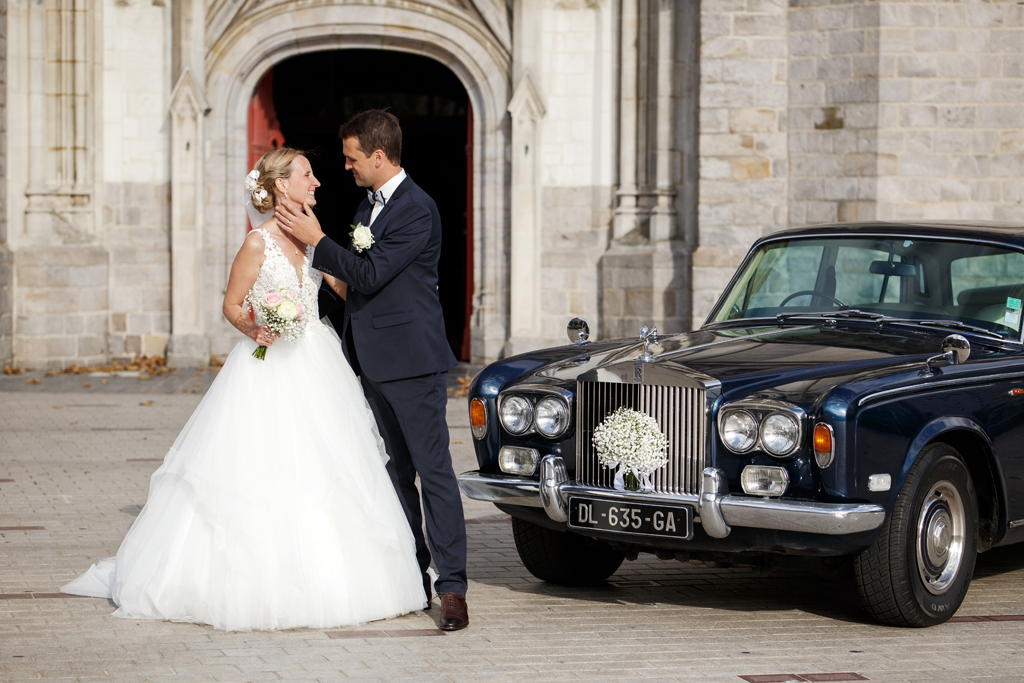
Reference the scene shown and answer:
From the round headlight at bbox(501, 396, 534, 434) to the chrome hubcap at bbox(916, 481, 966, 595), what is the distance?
62.9 inches

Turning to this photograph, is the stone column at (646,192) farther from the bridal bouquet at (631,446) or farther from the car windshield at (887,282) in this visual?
the bridal bouquet at (631,446)

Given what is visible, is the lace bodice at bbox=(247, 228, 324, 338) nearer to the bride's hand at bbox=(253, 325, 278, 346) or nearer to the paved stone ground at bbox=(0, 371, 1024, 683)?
the bride's hand at bbox=(253, 325, 278, 346)

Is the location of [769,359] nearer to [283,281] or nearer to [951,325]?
[951,325]

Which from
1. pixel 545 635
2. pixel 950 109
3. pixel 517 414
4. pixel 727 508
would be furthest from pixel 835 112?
pixel 545 635

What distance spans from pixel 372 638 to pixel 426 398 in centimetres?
95

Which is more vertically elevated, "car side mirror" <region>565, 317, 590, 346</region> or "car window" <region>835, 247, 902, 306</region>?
"car window" <region>835, 247, 902, 306</region>

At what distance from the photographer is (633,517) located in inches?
200

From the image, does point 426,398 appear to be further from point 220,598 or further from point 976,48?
point 976,48

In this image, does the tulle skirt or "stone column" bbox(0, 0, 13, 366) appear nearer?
the tulle skirt

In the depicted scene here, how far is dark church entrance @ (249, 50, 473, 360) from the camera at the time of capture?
1694 centimetres

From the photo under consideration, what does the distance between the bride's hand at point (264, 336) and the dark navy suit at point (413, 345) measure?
402 mm

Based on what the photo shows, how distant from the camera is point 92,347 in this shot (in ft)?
51.2

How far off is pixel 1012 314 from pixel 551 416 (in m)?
2.10

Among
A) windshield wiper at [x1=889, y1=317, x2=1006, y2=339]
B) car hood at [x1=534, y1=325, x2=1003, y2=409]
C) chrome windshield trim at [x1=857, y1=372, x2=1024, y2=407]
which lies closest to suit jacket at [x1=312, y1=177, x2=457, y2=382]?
car hood at [x1=534, y1=325, x2=1003, y2=409]
